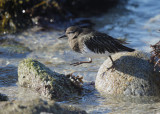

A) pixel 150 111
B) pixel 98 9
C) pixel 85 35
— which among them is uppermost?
pixel 98 9

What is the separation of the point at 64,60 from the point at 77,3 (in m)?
5.09

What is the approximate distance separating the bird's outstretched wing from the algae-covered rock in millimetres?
894

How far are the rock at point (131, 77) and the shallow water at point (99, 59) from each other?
0.18m

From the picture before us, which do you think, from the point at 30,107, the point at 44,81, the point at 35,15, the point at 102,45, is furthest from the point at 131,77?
the point at 35,15

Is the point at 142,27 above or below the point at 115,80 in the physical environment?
above

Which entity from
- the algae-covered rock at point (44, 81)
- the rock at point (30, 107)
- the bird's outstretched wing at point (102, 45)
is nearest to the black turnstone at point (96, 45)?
the bird's outstretched wing at point (102, 45)

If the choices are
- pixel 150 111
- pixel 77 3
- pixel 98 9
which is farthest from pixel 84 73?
pixel 98 9

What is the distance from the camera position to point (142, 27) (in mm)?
10047

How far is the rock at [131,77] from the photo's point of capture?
493 cm

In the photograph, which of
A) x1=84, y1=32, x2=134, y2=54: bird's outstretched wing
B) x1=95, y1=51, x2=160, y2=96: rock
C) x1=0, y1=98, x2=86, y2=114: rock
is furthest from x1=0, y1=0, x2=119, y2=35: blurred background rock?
x1=0, y1=98, x2=86, y2=114: rock

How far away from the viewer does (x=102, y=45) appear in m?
5.33

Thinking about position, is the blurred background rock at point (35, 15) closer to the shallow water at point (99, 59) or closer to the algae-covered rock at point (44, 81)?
the shallow water at point (99, 59)

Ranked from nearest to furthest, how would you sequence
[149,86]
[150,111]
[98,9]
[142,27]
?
[150,111] < [149,86] < [142,27] < [98,9]

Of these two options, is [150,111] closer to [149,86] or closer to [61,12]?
[149,86]
